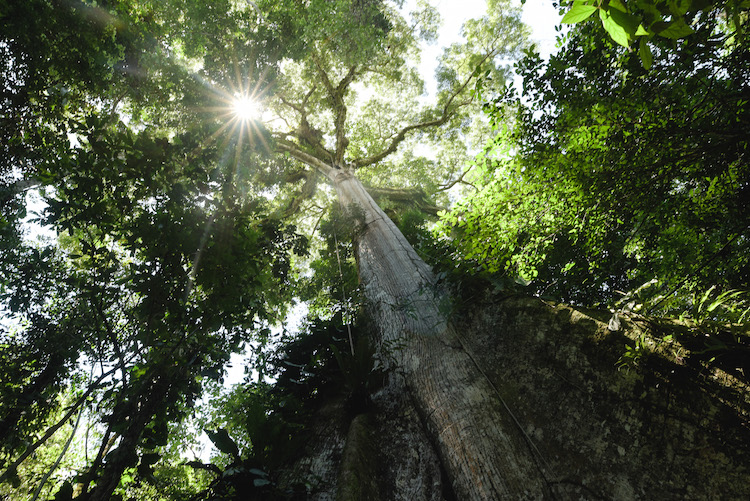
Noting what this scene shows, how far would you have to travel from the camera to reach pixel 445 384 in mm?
2799

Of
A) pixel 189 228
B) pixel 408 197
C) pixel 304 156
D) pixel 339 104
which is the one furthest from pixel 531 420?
pixel 339 104

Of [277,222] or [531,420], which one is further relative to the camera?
[277,222]

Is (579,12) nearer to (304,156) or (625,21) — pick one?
(625,21)

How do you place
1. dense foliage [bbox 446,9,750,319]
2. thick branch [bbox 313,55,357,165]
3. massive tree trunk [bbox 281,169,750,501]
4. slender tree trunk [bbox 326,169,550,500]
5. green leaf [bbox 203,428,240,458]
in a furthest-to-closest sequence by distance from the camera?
thick branch [bbox 313,55,357,165] < green leaf [bbox 203,428,240,458] < dense foliage [bbox 446,9,750,319] < slender tree trunk [bbox 326,169,550,500] < massive tree trunk [bbox 281,169,750,501]

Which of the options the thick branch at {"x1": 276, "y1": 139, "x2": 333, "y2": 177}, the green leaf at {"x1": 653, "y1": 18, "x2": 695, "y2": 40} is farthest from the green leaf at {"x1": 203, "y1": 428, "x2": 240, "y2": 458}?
the thick branch at {"x1": 276, "y1": 139, "x2": 333, "y2": 177}

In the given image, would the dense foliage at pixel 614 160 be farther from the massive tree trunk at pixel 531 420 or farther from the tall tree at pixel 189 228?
the tall tree at pixel 189 228

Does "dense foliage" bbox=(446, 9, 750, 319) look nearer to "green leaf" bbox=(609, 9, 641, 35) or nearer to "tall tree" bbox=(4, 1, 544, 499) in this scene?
"tall tree" bbox=(4, 1, 544, 499)

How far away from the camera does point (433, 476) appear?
2389mm

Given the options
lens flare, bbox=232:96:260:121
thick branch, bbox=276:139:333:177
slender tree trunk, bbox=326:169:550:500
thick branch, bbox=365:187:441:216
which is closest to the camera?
slender tree trunk, bbox=326:169:550:500

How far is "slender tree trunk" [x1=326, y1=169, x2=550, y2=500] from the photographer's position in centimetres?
209

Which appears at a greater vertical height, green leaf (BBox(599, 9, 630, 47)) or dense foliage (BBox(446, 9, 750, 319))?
dense foliage (BBox(446, 9, 750, 319))

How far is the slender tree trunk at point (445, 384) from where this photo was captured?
209cm

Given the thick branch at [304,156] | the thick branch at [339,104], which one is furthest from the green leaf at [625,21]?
the thick branch at [339,104]

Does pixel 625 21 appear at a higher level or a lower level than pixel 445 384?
higher
